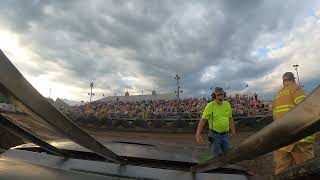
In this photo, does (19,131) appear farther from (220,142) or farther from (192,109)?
(192,109)

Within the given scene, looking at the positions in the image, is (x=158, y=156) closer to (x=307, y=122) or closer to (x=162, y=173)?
(x=162, y=173)

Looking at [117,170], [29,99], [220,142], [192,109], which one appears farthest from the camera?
[192,109]

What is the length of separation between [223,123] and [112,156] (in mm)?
3840

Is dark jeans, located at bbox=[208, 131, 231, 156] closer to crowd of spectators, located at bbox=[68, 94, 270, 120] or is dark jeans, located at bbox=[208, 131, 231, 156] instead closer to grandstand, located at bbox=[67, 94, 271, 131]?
grandstand, located at bbox=[67, 94, 271, 131]

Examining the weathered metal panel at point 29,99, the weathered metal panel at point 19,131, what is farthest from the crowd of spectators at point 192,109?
Result: the weathered metal panel at point 29,99

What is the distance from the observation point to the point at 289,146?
13.4 ft

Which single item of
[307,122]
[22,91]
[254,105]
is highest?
[254,105]

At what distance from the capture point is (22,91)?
5.08 feet

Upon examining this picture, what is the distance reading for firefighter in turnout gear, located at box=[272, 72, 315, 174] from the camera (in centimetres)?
403

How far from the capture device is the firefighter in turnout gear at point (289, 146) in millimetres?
4025

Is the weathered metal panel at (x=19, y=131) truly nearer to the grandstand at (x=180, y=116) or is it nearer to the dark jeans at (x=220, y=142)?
the dark jeans at (x=220, y=142)

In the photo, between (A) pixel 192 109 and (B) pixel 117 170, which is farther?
(A) pixel 192 109

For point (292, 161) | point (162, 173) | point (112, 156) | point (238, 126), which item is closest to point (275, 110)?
point (292, 161)

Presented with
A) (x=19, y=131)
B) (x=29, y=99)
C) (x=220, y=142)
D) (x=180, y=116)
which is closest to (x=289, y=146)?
(x=220, y=142)
